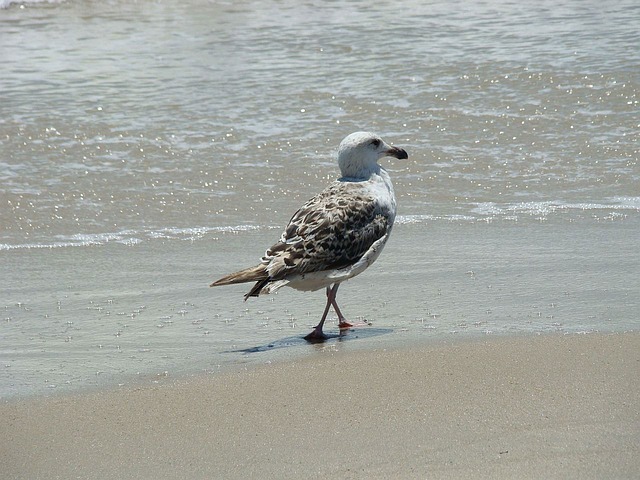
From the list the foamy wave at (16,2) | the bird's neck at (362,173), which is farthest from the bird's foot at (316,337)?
the foamy wave at (16,2)

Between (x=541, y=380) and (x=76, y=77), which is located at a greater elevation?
(x=541, y=380)

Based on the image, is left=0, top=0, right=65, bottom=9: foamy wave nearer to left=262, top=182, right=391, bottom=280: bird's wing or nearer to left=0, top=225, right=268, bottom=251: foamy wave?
left=0, top=225, right=268, bottom=251: foamy wave

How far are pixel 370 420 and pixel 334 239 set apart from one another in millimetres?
1741

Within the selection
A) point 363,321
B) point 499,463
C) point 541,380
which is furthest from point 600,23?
point 499,463

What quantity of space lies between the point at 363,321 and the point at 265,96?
5.21 metres

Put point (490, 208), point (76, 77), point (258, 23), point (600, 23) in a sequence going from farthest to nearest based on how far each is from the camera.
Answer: point (258, 23), point (600, 23), point (76, 77), point (490, 208)

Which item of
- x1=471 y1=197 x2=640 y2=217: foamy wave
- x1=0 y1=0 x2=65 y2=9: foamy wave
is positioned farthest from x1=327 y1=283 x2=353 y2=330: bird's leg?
x1=0 y1=0 x2=65 y2=9: foamy wave

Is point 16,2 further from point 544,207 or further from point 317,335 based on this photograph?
point 317,335

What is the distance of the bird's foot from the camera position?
17.5 feet

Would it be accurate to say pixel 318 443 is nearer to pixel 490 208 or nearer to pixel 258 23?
pixel 490 208

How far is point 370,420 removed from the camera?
4.09 metres

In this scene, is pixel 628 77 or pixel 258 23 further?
pixel 258 23

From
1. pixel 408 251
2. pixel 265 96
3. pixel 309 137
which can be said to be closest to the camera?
pixel 408 251

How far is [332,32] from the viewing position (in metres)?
13.1
